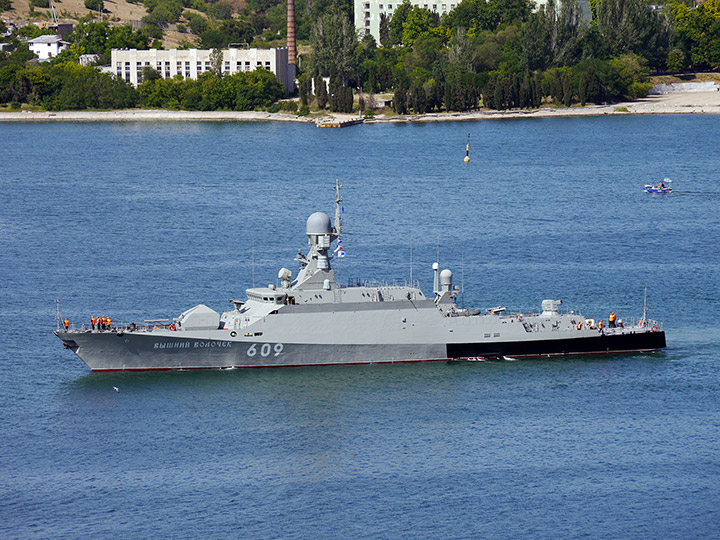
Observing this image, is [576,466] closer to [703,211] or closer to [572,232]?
[572,232]

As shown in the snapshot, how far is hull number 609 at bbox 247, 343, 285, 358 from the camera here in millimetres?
60594

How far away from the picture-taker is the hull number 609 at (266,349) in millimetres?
60594

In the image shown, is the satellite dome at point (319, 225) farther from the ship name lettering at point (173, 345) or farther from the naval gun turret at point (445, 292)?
the ship name lettering at point (173, 345)

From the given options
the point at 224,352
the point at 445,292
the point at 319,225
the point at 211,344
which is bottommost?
the point at 224,352

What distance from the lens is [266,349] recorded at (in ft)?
199

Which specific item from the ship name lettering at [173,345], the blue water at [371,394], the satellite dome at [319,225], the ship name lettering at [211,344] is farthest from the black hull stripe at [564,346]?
the ship name lettering at [173,345]

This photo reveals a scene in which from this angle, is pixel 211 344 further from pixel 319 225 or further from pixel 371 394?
pixel 371 394

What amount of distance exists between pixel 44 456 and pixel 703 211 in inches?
2789

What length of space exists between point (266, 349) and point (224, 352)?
6.63ft

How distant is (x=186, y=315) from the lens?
6044 centimetres

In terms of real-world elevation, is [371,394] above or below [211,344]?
below

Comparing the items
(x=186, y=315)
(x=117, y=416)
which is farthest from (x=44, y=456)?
(x=186, y=315)

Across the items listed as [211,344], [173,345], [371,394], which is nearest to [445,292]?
[371,394]

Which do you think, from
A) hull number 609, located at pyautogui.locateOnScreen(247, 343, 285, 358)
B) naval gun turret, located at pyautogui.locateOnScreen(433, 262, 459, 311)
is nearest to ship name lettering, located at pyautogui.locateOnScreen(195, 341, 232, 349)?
hull number 609, located at pyautogui.locateOnScreen(247, 343, 285, 358)
